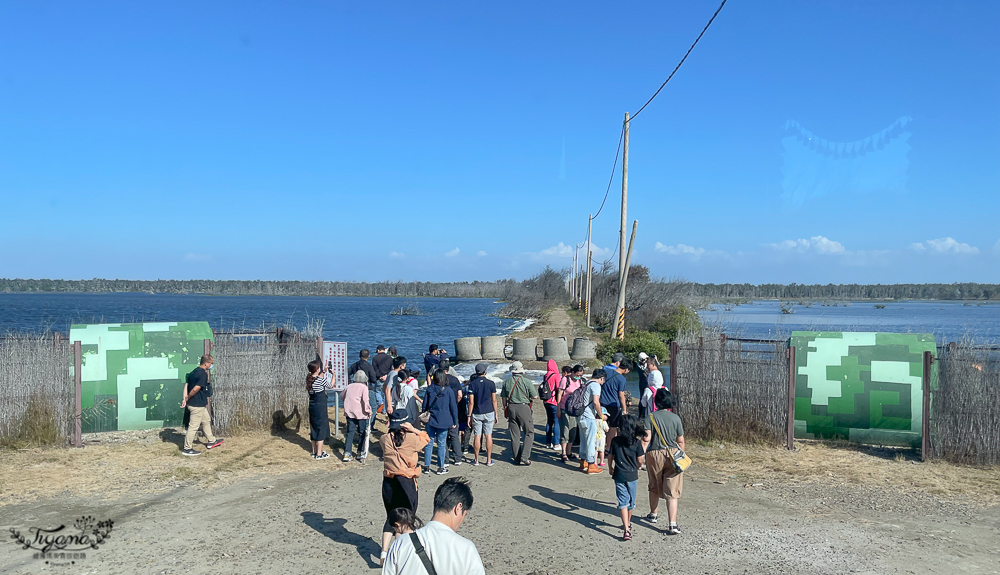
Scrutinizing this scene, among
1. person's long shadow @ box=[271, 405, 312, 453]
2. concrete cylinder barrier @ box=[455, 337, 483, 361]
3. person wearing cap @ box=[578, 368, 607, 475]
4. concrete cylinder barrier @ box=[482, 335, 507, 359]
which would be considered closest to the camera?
person wearing cap @ box=[578, 368, 607, 475]

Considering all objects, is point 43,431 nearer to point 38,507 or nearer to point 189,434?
point 189,434

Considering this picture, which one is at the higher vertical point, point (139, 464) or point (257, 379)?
point (257, 379)

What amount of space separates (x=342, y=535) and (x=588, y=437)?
13.6 ft

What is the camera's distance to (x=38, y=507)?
810cm

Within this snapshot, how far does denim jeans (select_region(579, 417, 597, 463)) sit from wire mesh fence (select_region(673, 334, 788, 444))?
288 cm

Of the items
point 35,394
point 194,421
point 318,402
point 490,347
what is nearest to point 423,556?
point 318,402

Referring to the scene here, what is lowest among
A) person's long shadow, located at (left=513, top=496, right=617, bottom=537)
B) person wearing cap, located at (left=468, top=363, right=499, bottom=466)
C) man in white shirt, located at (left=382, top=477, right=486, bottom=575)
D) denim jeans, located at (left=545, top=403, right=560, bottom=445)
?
person's long shadow, located at (left=513, top=496, right=617, bottom=537)

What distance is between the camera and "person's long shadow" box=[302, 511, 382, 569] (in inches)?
267

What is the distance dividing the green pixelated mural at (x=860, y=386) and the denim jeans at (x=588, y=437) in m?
4.30

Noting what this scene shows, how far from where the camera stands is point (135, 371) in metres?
12.0

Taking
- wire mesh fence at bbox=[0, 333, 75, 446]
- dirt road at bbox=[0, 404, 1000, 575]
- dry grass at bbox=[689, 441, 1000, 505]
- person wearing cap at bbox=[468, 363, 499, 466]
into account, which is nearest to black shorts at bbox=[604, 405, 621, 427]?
dirt road at bbox=[0, 404, 1000, 575]

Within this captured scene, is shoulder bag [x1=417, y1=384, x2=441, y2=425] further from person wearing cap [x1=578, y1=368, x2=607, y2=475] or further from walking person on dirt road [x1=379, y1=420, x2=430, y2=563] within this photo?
walking person on dirt road [x1=379, y1=420, x2=430, y2=563]

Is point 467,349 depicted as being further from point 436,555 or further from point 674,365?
point 436,555

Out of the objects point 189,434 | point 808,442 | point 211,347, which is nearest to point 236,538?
point 189,434
